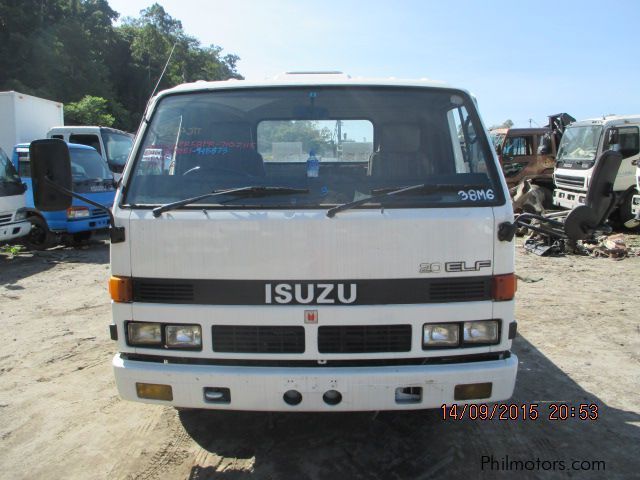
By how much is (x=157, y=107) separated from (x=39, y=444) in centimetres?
231

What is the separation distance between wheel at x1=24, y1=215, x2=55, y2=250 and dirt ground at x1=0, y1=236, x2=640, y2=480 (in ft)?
19.7

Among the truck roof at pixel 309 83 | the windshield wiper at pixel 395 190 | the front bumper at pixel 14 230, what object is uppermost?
the truck roof at pixel 309 83

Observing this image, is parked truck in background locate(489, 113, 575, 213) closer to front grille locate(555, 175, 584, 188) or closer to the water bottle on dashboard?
front grille locate(555, 175, 584, 188)

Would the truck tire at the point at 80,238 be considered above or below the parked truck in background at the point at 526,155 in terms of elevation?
below

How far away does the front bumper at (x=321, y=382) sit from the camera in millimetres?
2811

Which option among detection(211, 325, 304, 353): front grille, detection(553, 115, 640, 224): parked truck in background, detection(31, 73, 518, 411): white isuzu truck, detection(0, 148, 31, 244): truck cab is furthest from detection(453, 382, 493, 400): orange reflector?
detection(553, 115, 640, 224): parked truck in background

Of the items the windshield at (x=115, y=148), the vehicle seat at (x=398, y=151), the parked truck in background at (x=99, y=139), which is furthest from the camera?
the windshield at (x=115, y=148)

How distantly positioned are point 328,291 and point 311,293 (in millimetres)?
90

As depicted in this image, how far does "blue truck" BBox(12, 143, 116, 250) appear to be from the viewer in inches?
426

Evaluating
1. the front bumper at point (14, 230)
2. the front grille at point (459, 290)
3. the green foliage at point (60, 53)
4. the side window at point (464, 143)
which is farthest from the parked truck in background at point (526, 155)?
the green foliage at point (60, 53)

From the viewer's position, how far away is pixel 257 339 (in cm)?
288

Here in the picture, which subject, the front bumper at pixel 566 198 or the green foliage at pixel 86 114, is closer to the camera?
the front bumper at pixel 566 198

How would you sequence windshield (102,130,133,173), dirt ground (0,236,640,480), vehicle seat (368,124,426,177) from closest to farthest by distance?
dirt ground (0,236,640,480) → vehicle seat (368,124,426,177) → windshield (102,130,133,173)

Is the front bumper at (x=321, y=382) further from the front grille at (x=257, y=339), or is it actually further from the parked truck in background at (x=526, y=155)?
the parked truck in background at (x=526, y=155)
